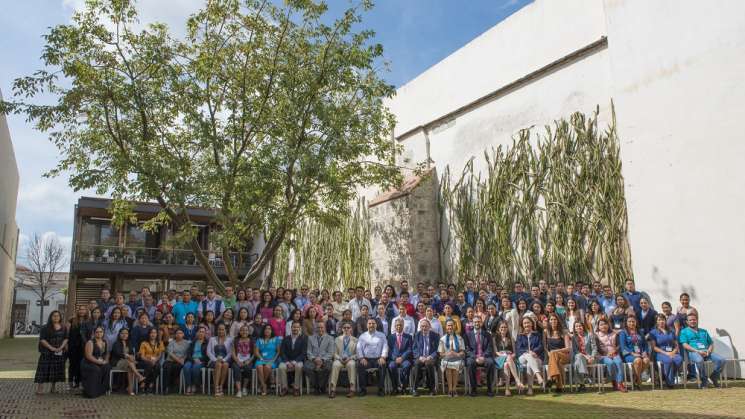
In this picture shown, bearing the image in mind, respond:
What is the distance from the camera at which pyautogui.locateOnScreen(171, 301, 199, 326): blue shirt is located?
888cm

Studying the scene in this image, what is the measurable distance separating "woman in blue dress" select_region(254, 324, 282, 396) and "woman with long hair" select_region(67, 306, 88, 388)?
254 centimetres

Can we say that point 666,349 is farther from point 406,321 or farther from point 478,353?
point 406,321

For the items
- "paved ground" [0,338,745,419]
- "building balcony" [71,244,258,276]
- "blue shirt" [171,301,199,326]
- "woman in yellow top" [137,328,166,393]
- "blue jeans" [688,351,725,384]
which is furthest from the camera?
"building balcony" [71,244,258,276]

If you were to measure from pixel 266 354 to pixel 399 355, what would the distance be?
6.11 ft

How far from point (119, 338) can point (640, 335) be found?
716cm

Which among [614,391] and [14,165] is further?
[14,165]

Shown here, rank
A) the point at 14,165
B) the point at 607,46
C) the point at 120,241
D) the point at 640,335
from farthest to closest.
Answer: the point at 14,165
the point at 120,241
the point at 607,46
the point at 640,335

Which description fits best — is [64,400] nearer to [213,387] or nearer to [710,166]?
[213,387]

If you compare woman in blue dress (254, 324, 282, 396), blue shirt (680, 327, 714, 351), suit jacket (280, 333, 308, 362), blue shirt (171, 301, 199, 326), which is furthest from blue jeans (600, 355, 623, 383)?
blue shirt (171, 301, 199, 326)

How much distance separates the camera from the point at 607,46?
963 cm

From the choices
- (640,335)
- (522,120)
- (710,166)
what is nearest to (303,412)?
(640,335)

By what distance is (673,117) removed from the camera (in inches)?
329

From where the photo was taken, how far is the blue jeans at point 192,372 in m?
7.77

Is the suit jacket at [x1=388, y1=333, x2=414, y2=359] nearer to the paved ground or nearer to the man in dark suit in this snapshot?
the paved ground
